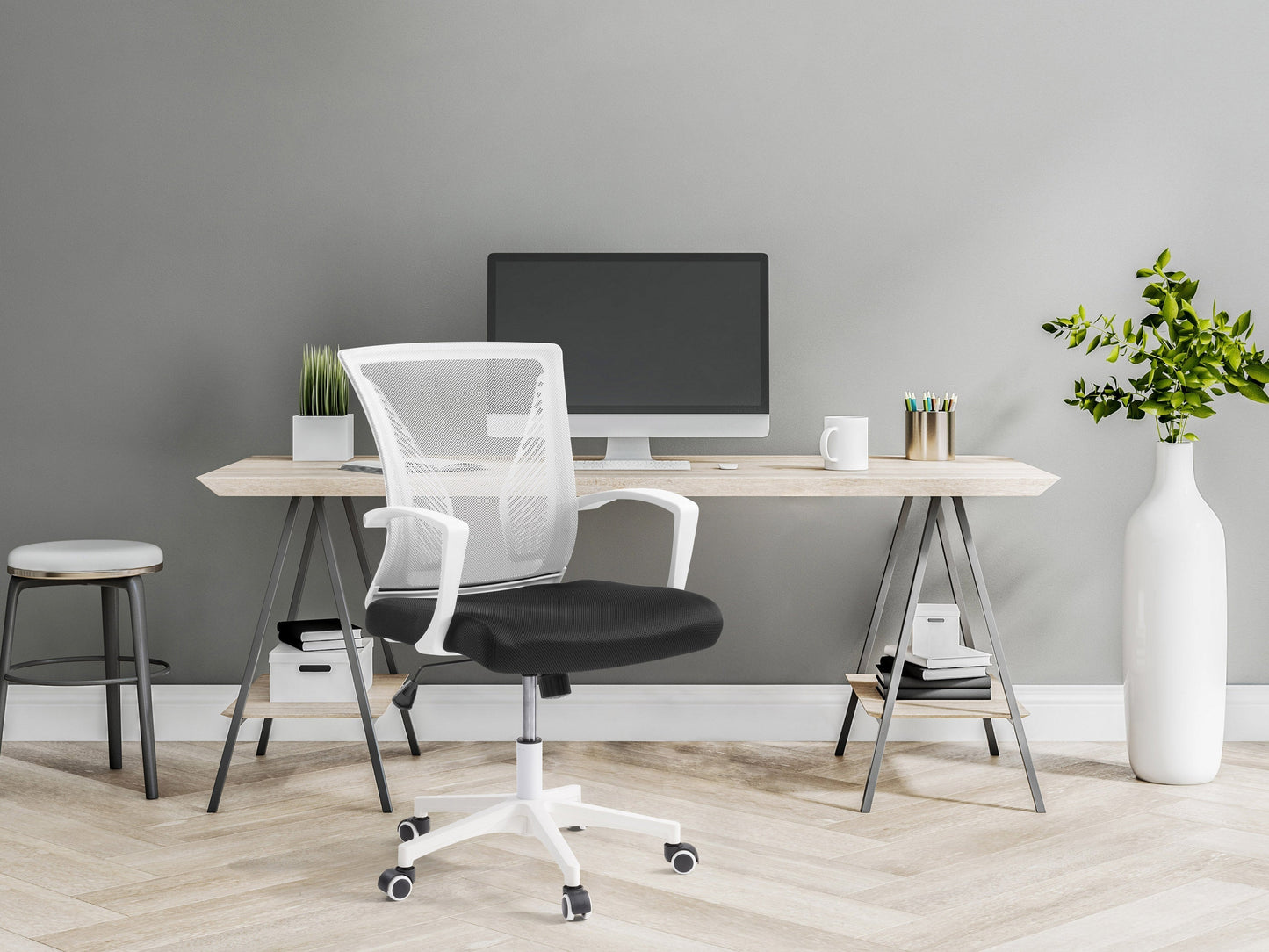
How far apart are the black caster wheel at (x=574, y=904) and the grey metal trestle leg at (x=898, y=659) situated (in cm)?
88

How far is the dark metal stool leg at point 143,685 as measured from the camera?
293cm

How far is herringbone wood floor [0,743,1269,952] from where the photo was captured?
2184mm

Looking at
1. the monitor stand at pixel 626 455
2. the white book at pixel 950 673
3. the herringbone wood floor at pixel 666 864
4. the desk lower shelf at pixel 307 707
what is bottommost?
the herringbone wood floor at pixel 666 864

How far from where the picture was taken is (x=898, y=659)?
2.89 metres

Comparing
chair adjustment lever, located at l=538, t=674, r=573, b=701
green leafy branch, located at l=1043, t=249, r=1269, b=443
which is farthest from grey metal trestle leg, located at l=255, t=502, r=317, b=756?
green leafy branch, located at l=1043, t=249, r=1269, b=443

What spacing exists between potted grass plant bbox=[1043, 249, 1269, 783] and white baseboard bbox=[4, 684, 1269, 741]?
393 mm

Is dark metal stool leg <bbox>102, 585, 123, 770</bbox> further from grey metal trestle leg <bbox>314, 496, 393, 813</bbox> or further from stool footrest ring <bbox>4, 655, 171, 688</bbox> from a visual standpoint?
grey metal trestle leg <bbox>314, 496, 393, 813</bbox>

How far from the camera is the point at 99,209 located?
3373mm

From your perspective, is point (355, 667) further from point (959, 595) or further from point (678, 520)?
point (959, 595)

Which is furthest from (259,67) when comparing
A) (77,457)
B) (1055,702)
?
(1055,702)

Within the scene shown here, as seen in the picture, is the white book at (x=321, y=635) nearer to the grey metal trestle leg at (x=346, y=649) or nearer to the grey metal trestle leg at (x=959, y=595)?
the grey metal trestle leg at (x=346, y=649)

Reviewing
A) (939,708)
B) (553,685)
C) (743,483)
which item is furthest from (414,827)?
(939,708)

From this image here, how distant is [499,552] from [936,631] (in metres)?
1.17

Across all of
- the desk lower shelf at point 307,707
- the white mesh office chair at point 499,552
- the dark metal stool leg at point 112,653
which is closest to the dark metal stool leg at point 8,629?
the dark metal stool leg at point 112,653
